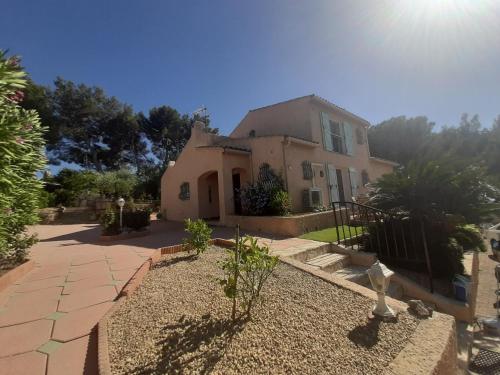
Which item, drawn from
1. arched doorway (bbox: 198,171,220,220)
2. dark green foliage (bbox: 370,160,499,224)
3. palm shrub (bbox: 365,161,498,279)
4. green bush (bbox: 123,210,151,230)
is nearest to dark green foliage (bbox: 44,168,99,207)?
arched doorway (bbox: 198,171,220,220)

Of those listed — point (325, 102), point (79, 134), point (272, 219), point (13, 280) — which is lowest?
point (13, 280)

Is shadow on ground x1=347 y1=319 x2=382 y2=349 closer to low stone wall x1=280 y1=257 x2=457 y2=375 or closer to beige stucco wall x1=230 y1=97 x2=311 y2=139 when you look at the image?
low stone wall x1=280 y1=257 x2=457 y2=375

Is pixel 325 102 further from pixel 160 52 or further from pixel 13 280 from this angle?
pixel 13 280

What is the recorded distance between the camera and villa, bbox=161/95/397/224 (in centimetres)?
1134

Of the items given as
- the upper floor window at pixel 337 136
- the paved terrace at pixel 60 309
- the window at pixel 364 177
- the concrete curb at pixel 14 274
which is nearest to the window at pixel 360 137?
the upper floor window at pixel 337 136

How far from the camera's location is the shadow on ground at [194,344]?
7.10ft

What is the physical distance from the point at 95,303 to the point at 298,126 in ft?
40.1

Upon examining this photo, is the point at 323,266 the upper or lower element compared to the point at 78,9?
lower

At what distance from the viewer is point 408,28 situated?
6.53m

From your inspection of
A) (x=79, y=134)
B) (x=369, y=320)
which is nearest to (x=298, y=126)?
(x=369, y=320)

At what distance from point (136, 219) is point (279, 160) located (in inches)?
262

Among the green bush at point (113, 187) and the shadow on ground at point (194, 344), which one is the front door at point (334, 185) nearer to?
the shadow on ground at point (194, 344)

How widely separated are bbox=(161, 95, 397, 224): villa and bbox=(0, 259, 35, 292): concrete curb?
6.71 meters

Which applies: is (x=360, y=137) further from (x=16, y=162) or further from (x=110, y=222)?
(x=16, y=162)
